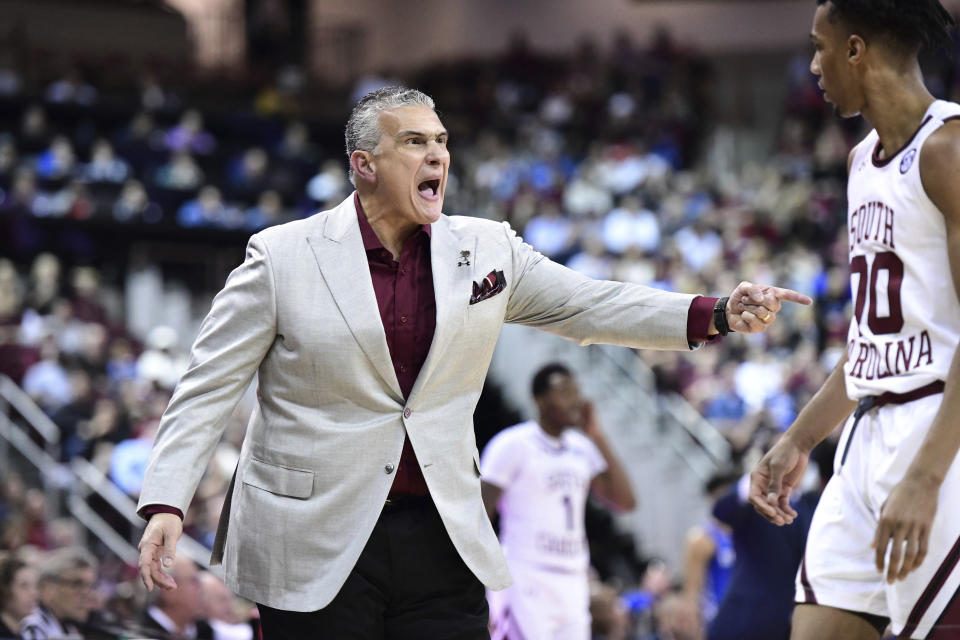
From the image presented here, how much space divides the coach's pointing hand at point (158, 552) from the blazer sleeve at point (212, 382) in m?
0.07

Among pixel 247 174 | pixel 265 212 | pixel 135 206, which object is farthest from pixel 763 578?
pixel 247 174

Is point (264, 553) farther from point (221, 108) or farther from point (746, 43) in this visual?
point (746, 43)

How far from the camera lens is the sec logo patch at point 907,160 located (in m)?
3.04

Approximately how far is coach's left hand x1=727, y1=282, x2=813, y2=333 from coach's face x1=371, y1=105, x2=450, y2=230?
82 centimetres

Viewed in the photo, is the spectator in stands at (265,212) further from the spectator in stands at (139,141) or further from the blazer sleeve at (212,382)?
the blazer sleeve at (212,382)

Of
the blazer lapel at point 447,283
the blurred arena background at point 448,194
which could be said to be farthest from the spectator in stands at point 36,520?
the blazer lapel at point 447,283

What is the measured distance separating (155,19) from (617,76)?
9.11 meters

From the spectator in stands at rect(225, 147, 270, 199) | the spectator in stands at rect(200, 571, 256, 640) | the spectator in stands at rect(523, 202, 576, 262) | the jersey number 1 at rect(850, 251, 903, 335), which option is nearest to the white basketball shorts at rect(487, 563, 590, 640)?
the spectator in stands at rect(200, 571, 256, 640)

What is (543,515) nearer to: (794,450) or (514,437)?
(514,437)

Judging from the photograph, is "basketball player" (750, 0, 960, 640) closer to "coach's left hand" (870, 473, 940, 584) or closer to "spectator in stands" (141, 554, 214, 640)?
"coach's left hand" (870, 473, 940, 584)

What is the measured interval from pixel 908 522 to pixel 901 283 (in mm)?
594

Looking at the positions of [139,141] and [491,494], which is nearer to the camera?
[491,494]

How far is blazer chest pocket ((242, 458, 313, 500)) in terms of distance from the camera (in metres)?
3.25

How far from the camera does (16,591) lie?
6.25 metres
